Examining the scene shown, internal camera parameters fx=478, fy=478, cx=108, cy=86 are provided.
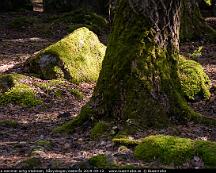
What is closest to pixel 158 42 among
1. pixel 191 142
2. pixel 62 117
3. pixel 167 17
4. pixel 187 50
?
pixel 167 17

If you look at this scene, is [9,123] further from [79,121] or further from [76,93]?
[76,93]

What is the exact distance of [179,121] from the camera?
28.2 feet

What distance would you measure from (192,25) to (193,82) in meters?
7.85

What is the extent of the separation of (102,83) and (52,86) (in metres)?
3.47

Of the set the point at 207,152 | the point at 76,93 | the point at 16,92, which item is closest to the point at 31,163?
the point at 207,152

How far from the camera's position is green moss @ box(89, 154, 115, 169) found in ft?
20.9

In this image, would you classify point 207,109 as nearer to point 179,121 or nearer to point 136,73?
point 179,121

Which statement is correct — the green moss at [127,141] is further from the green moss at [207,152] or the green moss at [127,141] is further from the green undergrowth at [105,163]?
the green moss at [207,152]

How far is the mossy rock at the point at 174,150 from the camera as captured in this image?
670 centimetres

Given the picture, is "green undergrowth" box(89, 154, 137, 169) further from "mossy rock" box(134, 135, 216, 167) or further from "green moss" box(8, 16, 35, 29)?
"green moss" box(8, 16, 35, 29)

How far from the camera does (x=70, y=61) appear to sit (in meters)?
12.5

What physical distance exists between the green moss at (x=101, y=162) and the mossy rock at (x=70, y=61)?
19.5ft

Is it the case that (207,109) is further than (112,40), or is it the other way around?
(207,109)

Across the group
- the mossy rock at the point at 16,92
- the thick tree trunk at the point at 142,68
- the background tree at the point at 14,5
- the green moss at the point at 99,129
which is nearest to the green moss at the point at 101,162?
the green moss at the point at 99,129
